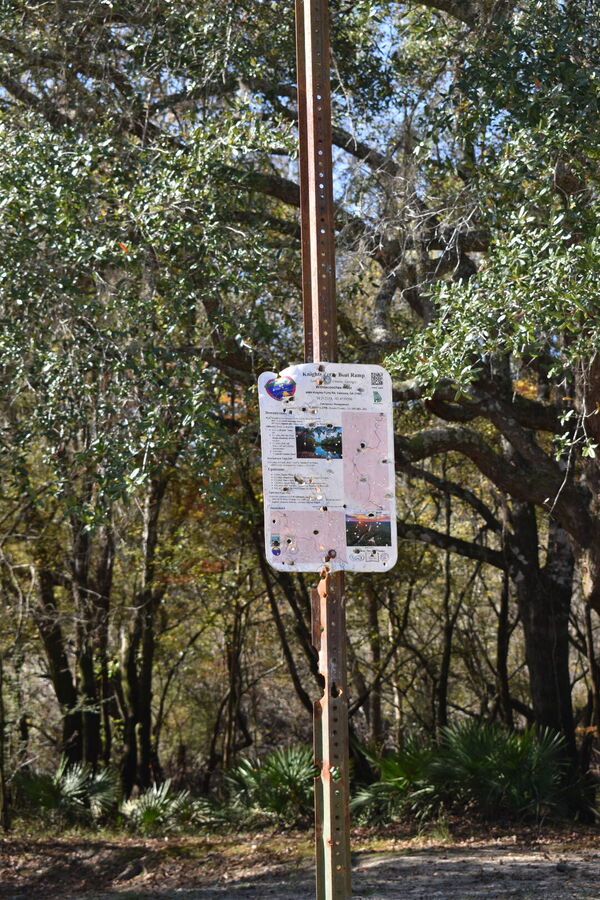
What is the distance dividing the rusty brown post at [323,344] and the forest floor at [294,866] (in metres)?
4.75

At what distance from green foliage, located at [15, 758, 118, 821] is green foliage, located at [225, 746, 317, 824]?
6.96 feet

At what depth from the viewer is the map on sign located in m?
3.16

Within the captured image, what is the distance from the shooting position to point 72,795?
1303cm

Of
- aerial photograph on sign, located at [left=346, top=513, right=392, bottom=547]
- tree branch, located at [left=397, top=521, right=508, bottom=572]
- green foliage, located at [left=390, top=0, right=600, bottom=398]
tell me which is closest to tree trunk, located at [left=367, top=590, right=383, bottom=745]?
tree branch, located at [left=397, top=521, right=508, bottom=572]

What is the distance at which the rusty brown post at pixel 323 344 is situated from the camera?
316 cm

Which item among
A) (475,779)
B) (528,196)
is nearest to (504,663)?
(475,779)

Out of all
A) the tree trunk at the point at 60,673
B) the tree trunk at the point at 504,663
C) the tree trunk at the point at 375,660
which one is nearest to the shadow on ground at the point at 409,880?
the tree trunk at the point at 60,673

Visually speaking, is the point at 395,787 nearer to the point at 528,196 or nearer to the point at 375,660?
the point at 375,660

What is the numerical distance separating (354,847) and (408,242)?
19.2 feet

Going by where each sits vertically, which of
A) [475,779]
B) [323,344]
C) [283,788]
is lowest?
[283,788]

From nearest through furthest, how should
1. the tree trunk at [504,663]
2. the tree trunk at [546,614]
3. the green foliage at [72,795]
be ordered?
1. the tree trunk at [546,614]
2. the green foliage at [72,795]
3. the tree trunk at [504,663]

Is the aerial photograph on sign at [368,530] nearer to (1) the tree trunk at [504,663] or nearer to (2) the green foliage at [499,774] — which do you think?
(2) the green foliage at [499,774]

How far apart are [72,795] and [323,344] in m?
11.1

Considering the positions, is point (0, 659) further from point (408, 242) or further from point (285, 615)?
point (408, 242)
